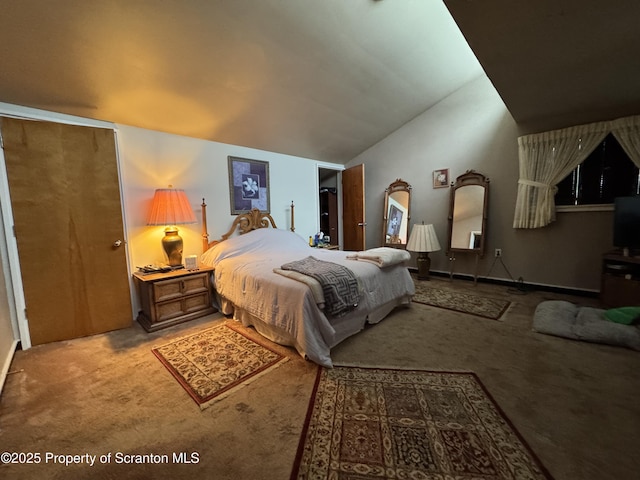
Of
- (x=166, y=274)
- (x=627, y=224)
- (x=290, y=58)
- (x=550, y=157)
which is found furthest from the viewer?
(x=550, y=157)

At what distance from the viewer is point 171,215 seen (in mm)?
2816

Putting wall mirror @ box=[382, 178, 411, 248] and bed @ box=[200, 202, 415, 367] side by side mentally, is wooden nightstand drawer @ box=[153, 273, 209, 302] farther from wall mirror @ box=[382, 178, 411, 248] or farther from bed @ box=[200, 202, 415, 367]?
wall mirror @ box=[382, 178, 411, 248]

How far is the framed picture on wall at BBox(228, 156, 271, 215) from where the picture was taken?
3719mm

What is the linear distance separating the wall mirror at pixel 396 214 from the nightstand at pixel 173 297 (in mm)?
3269

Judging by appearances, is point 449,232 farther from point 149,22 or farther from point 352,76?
point 149,22

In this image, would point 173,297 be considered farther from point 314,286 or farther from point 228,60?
point 228,60

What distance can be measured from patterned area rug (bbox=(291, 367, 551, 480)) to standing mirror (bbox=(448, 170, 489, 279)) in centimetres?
285

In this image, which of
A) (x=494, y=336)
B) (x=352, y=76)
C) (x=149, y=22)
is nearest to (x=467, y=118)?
(x=352, y=76)

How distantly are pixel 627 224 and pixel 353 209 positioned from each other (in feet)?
11.4

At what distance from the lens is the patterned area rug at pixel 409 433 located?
3.75 feet

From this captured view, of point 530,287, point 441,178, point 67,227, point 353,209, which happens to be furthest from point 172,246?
point 530,287

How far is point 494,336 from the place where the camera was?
2.36m

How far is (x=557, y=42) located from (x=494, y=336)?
239 cm

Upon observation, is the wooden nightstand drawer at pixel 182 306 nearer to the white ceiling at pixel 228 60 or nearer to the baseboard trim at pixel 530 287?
the white ceiling at pixel 228 60
